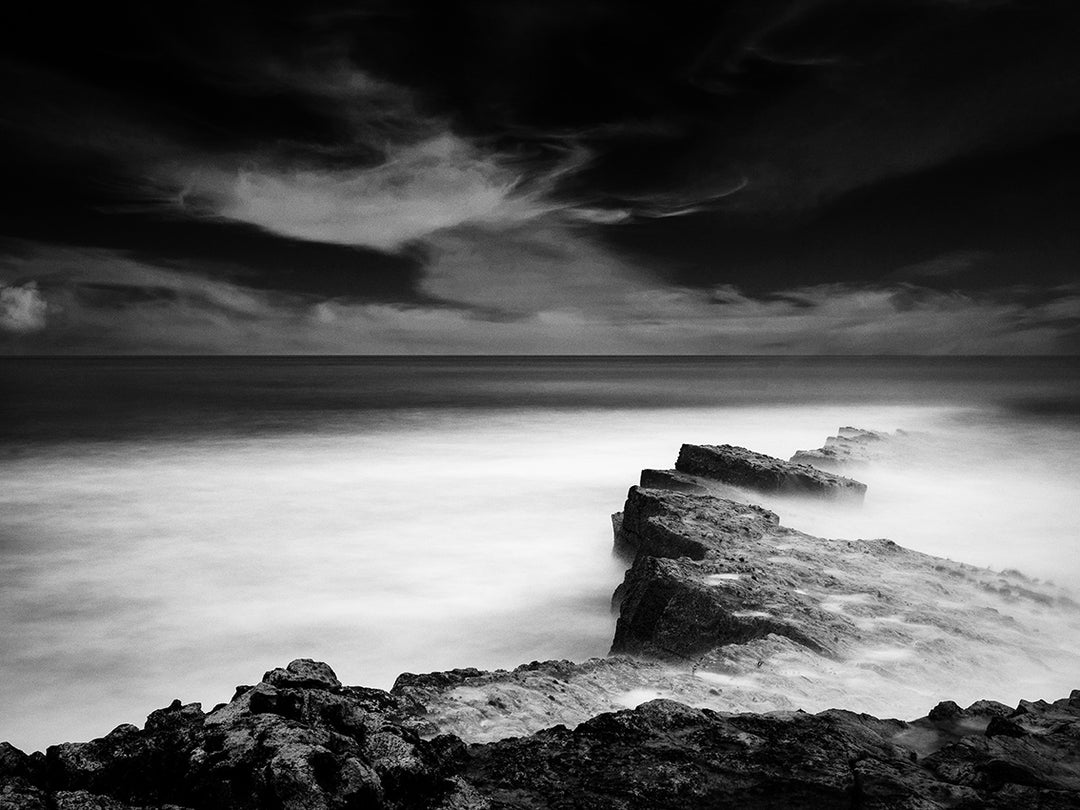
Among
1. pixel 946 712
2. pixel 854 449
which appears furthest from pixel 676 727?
pixel 854 449

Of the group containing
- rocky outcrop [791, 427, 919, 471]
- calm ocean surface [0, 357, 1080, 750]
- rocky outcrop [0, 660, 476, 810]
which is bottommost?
calm ocean surface [0, 357, 1080, 750]

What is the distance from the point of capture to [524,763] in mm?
3240

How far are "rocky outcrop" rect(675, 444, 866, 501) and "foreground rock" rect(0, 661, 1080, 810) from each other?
8.34m

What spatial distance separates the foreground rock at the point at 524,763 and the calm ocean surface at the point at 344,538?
184 inches

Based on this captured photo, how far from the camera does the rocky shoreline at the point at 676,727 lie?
2.75 meters

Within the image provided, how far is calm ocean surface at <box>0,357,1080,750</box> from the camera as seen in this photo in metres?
8.21

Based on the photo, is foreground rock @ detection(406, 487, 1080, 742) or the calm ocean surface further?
the calm ocean surface

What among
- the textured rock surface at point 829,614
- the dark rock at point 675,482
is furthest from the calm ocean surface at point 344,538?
the textured rock surface at point 829,614

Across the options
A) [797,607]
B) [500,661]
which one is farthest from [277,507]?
[797,607]

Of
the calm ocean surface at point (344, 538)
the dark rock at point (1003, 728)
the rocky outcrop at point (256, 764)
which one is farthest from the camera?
the calm ocean surface at point (344, 538)

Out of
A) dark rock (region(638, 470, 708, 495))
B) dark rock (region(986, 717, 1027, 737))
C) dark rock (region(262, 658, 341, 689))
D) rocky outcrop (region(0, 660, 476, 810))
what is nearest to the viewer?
rocky outcrop (region(0, 660, 476, 810))

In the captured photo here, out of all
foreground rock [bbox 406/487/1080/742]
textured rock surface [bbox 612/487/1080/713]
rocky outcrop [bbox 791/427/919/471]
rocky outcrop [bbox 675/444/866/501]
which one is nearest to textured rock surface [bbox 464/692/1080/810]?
foreground rock [bbox 406/487/1080/742]

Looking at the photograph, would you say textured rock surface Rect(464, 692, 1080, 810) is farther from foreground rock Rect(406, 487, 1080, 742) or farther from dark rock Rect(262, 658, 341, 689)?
foreground rock Rect(406, 487, 1080, 742)

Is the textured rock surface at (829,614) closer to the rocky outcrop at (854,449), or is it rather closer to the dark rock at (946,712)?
the dark rock at (946,712)
